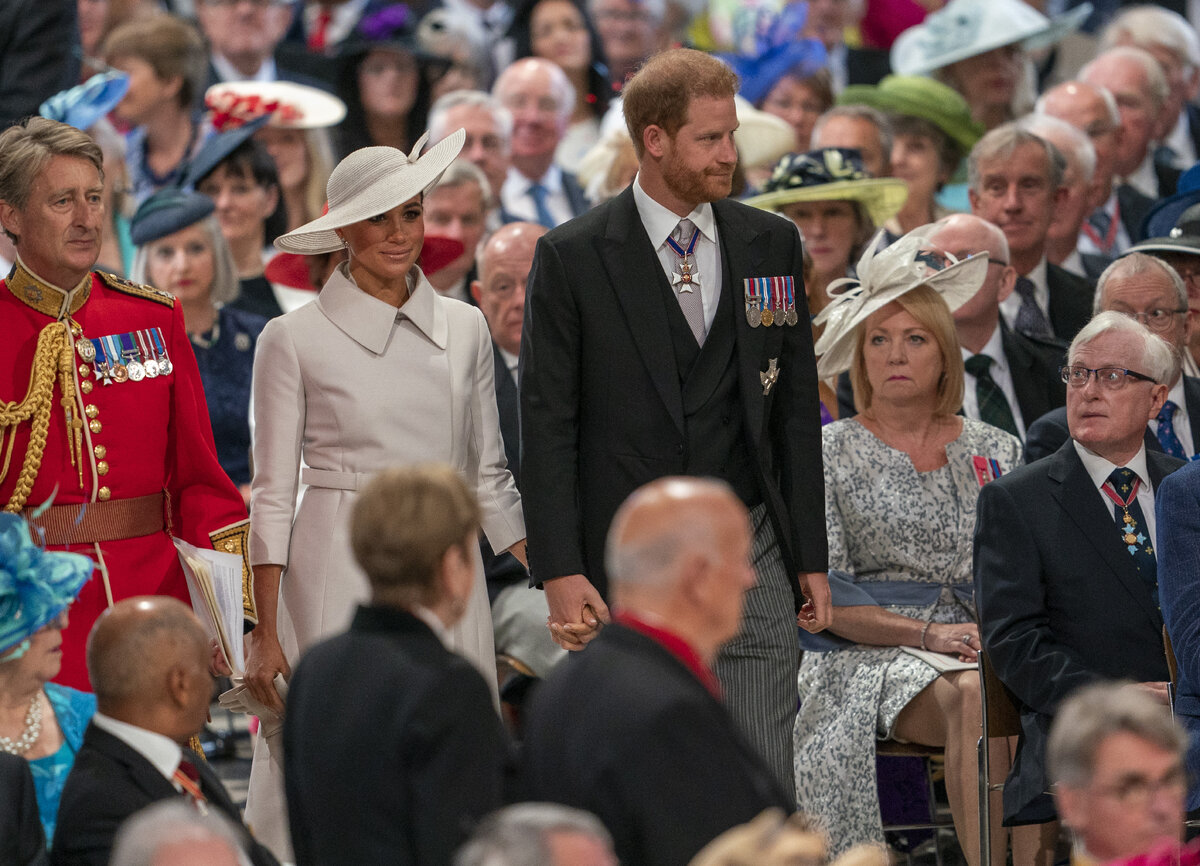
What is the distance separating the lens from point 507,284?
6336mm

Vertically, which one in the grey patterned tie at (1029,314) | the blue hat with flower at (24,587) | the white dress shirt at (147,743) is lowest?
the white dress shirt at (147,743)

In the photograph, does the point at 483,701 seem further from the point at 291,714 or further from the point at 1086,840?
the point at 1086,840

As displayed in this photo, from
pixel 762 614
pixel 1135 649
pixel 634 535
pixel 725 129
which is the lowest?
pixel 1135 649

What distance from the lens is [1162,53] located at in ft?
33.3

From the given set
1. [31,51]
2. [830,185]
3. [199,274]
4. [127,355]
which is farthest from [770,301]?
[31,51]

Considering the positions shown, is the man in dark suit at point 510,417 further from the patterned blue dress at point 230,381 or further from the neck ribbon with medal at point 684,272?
the patterned blue dress at point 230,381

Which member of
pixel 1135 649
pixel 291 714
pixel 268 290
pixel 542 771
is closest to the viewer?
pixel 542 771

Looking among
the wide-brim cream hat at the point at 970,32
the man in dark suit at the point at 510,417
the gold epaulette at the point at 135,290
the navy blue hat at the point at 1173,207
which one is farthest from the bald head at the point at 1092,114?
the gold epaulette at the point at 135,290

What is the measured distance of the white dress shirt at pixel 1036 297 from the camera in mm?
6930

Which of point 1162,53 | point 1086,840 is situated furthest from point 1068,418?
point 1162,53

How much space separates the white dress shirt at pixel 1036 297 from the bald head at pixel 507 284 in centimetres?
179

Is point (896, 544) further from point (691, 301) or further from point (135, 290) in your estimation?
point (135, 290)

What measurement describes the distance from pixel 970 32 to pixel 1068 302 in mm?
2854

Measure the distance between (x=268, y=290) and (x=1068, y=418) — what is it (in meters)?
4.13
